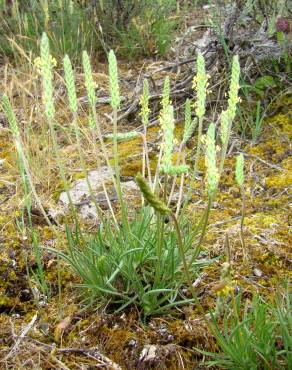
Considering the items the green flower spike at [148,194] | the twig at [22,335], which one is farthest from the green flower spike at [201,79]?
the twig at [22,335]

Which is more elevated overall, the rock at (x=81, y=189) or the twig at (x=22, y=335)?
the twig at (x=22, y=335)

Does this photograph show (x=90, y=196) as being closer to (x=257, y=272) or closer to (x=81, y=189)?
(x=81, y=189)

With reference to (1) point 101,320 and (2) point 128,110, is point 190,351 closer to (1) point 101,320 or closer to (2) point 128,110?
(1) point 101,320

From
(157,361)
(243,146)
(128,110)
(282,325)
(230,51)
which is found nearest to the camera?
(282,325)

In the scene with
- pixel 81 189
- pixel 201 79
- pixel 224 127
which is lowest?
pixel 81 189

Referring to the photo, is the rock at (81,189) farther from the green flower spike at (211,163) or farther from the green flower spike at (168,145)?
the green flower spike at (211,163)

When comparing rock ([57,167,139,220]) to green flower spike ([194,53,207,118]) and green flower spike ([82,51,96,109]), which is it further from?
green flower spike ([194,53,207,118])

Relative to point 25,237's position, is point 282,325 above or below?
above

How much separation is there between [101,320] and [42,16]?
10.7ft

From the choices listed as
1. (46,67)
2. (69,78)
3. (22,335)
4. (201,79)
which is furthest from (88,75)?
(22,335)

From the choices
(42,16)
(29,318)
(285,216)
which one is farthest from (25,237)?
(42,16)

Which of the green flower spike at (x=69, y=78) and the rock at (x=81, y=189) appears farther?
the rock at (x=81, y=189)

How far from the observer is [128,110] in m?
3.37

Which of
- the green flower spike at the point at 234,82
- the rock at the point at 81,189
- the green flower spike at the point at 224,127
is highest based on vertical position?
the green flower spike at the point at 234,82
